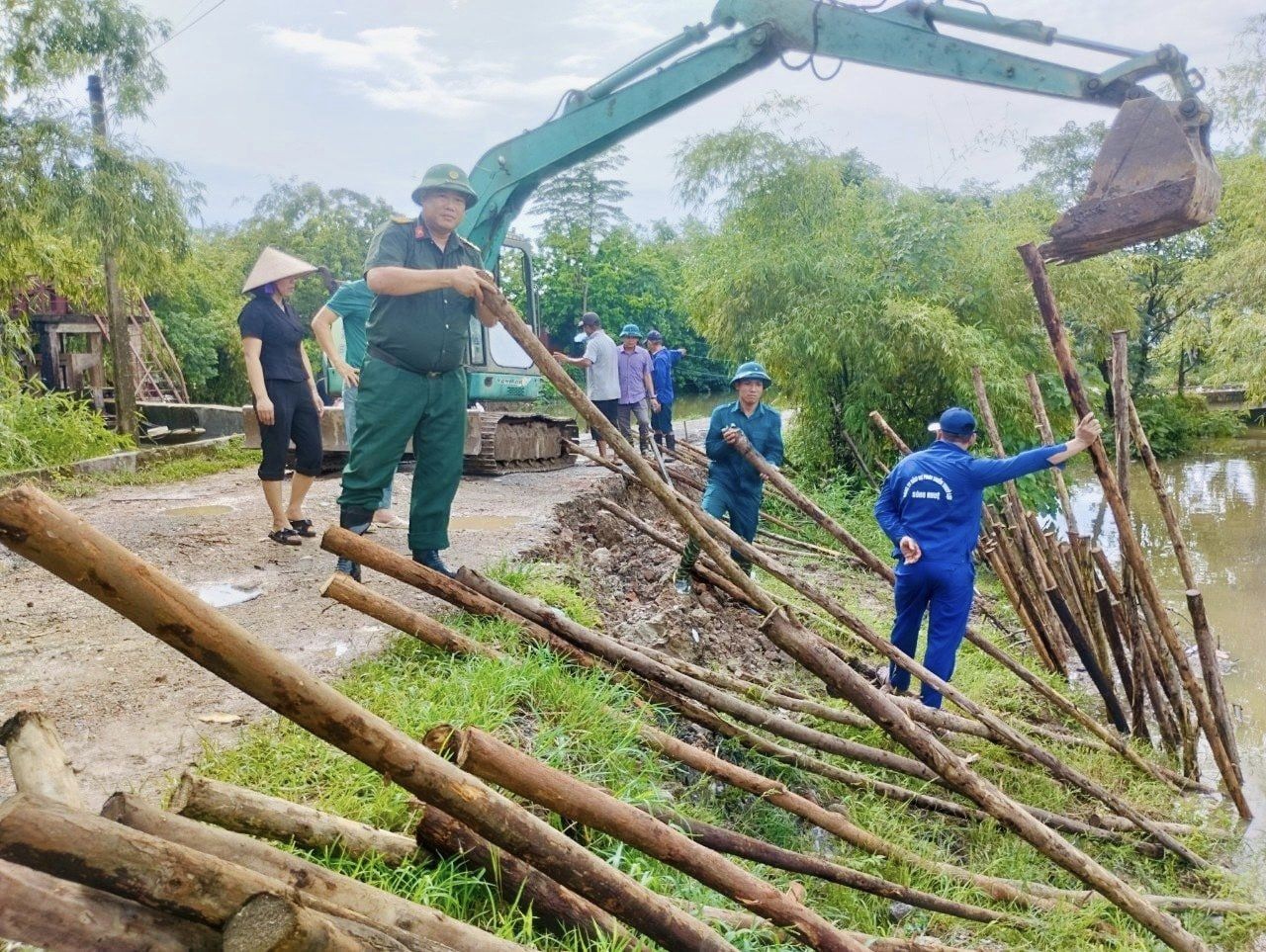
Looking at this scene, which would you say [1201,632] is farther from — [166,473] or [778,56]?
[166,473]

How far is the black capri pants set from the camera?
5.62 meters

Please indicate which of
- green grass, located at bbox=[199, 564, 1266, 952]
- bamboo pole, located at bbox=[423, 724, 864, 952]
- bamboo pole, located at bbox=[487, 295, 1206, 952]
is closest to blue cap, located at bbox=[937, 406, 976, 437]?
green grass, located at bbox=[199, 564, 1266, 952]

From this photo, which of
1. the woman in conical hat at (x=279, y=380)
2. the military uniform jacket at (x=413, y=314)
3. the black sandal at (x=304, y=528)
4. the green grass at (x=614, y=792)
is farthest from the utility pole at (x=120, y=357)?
the green grass at (x=614, y=792)

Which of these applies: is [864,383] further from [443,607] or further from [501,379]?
[443,607]

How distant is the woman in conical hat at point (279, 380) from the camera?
5488 millimetres

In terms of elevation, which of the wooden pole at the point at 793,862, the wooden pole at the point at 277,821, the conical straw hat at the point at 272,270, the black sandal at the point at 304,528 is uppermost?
the conical straw hat at the point at 272,270

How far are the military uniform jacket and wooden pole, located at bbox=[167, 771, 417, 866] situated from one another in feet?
7.51

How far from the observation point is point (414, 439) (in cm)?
426

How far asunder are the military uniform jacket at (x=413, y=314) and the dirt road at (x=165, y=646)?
1.24 meters

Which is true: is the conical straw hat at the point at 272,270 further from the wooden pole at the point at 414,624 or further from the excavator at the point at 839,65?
the excavator at the point at 839,65

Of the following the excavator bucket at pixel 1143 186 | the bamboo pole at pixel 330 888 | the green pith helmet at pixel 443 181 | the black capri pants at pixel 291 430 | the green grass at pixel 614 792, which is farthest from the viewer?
the black capri pants at pixel 291 430

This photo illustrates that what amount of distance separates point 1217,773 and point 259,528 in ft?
20.8

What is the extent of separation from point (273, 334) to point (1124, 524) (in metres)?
4.80

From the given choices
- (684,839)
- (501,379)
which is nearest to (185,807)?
(684,839)
